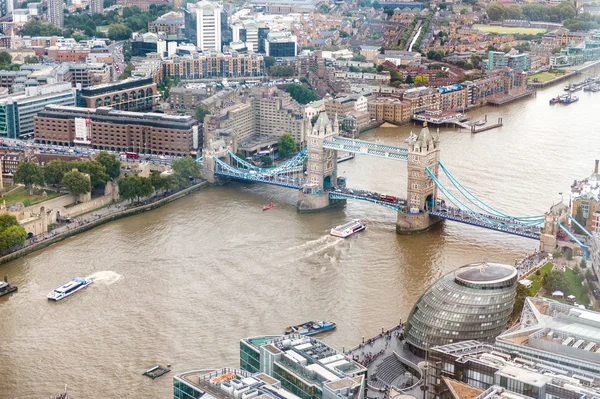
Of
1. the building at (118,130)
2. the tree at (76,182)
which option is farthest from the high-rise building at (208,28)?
the tree at (76,182)

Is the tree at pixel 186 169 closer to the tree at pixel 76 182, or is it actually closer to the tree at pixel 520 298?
the tree at pixel 76 182

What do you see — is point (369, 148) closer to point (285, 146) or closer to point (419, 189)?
point (419, 189)

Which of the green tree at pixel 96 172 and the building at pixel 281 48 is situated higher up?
the building at pixel 281 48

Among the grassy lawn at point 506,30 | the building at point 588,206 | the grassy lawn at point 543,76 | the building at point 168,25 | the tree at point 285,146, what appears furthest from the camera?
the grassy lawn at point 506,30

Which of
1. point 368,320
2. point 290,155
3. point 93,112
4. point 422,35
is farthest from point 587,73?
point 368,320

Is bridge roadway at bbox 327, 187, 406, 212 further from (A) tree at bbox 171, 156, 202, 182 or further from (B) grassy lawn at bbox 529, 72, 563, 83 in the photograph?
(B) grassy lawn at bbox 529, 72, 563, 83

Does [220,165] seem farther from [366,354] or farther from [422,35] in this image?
[422,35]
